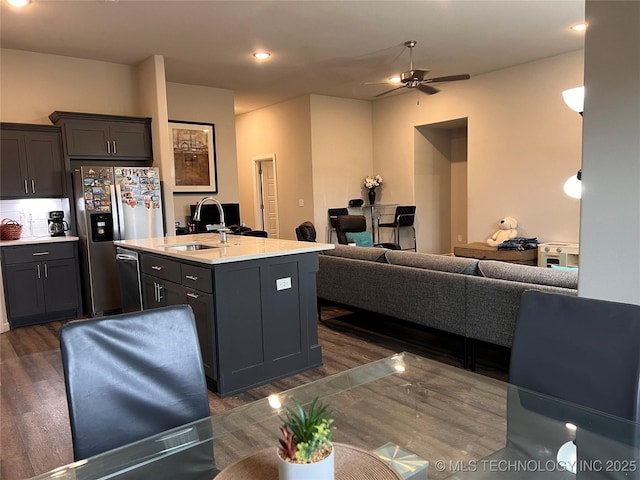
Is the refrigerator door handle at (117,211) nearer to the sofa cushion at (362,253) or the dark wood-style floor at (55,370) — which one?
the dark wood-style floor at (55,370)

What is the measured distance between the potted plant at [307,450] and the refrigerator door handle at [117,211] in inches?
183

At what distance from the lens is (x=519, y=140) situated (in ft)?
20.9

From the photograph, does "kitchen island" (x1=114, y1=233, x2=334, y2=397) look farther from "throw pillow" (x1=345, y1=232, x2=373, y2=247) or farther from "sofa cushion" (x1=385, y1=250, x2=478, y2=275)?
"throw pillow" (x1=345, y1=232, x2=373, y2=247)

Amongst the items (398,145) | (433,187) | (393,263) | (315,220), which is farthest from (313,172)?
(393,263)

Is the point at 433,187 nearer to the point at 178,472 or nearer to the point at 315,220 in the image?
the point at 315,220

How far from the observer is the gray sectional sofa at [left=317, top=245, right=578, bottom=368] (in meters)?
2.92

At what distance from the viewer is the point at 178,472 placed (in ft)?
4.12

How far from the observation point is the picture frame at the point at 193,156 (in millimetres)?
6555

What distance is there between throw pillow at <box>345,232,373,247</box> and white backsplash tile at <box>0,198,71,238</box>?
391 cm

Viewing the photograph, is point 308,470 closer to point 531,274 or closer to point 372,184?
point 531,274

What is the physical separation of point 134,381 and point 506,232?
19.8 ft

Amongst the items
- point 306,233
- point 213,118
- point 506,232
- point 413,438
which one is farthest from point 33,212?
point 506,232

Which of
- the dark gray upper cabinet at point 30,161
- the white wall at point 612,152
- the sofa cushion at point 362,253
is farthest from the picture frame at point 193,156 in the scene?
the white wall at point 612,152

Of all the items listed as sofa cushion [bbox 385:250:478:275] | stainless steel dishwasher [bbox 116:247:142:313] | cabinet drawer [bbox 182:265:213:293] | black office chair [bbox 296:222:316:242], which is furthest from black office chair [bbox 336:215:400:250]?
cabinet drawer [bbox 182:265:213:293]
